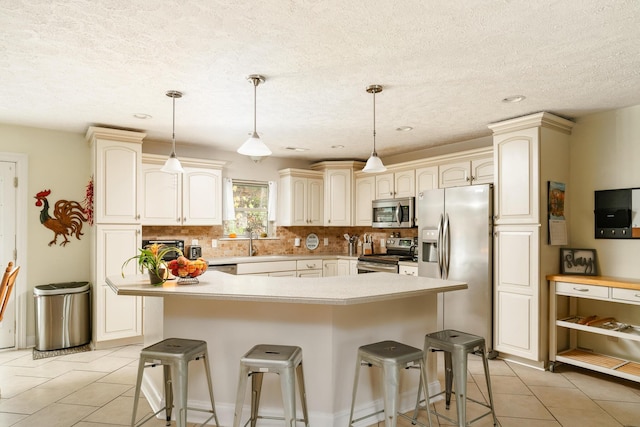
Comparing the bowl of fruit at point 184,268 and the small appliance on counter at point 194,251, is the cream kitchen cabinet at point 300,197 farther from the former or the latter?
the bowl of fruit at point 184,268

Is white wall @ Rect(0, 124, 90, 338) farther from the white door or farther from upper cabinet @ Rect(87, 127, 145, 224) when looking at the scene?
upper cabinet @ Rect(87, 127, 145, 224)

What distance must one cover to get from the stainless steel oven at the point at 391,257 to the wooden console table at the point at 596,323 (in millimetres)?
1788

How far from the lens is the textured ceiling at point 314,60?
6.65 ft

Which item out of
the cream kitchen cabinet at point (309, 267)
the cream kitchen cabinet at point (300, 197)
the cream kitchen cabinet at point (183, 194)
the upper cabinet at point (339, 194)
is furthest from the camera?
the upper cabinet at point (339, 194)

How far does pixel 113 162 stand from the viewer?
171 inches

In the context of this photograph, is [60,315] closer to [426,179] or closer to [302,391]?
[302,391]

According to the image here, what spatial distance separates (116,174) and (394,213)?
3.43 metres

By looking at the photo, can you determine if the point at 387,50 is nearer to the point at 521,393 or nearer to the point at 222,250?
the point at 521,393

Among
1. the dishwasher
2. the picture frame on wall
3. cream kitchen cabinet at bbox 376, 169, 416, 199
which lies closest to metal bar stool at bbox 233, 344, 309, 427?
the dishwasher

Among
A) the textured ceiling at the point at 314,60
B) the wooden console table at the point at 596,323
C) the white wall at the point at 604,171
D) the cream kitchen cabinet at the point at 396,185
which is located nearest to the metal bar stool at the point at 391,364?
Answer: the textured ceiling at the point at 314,60

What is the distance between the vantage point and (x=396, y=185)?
552cm

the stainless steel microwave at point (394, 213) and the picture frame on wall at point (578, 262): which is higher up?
the stainless steel microwave at point (394, 213)

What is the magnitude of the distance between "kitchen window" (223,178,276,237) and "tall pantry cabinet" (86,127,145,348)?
4.67ft

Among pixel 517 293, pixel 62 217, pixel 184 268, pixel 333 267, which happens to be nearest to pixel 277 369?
pixel 184 268
